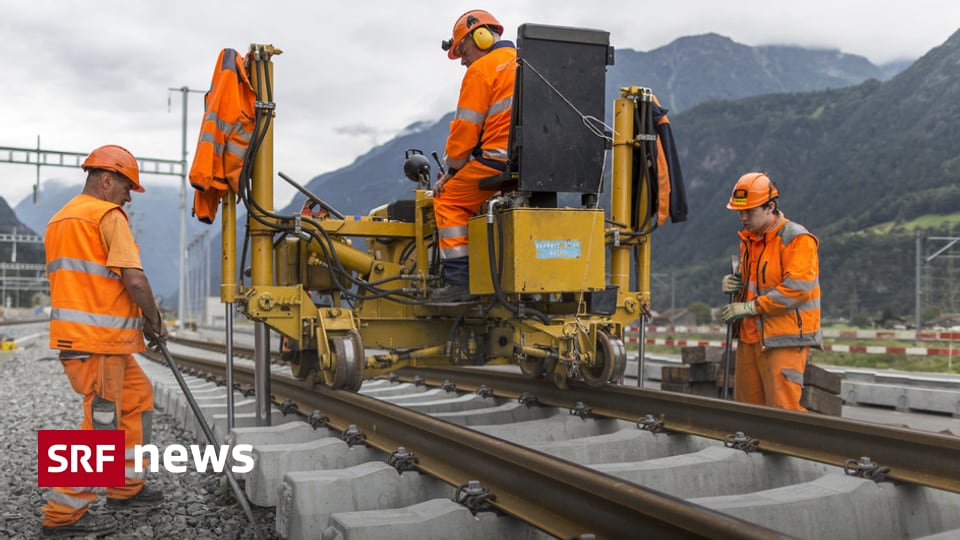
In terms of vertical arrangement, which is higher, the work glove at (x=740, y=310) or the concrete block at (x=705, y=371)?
the work glove at (x=740, y=310)

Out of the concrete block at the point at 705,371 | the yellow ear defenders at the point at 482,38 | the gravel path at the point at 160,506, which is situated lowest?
the gravel path at the point at 160,506

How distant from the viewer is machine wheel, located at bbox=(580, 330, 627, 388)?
17.0ft

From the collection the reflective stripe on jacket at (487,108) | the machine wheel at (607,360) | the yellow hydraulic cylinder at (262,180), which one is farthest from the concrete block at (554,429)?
the yellow hydraulic cylinder at (262,180)

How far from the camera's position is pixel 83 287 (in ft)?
14.1

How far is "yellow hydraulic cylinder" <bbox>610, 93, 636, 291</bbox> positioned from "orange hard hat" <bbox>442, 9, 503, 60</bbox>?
110cm

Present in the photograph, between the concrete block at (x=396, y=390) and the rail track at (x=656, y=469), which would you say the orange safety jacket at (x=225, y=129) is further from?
the concrete block at (x=396, y=390)

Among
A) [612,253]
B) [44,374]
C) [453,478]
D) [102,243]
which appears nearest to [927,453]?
[453,478]

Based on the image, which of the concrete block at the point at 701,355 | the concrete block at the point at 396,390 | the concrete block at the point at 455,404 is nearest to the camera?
the concrete block at the point at 455,404

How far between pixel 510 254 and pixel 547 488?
208 cm

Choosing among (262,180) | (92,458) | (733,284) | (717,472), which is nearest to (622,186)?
(733,284)

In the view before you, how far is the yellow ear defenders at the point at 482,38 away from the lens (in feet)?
17.7

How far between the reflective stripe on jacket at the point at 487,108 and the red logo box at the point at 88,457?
249 cm

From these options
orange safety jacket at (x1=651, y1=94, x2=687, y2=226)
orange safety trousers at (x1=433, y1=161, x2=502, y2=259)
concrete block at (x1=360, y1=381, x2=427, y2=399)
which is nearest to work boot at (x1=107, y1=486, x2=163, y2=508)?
orange safety trousers at (x1=433, y1=161, x2=502, y2=259)

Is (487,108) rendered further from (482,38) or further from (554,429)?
(554,429)
